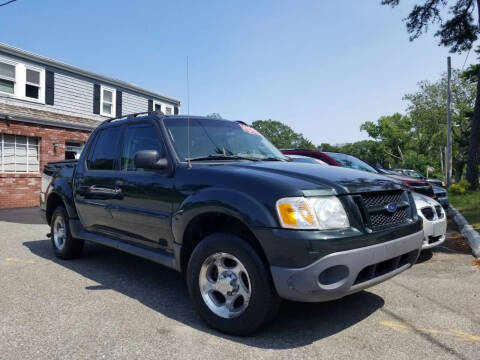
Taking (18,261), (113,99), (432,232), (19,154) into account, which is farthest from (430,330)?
(113,99)

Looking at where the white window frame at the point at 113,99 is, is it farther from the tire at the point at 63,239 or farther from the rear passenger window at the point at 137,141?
the rear passenger window at the point at 137,141

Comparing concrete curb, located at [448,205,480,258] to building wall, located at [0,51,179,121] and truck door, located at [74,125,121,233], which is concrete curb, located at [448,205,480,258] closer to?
truck door, located at [74,125,121,233]

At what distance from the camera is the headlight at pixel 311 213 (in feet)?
9.02

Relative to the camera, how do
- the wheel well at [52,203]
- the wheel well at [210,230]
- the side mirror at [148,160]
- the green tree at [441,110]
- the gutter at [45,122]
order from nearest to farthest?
the wheel well at [210,230]
the side mirror at [148,160]
the wheel well at [52,203]
the gutter at [45,122]
the green tree at [441,110]

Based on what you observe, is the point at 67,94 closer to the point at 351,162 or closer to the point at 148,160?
the point at 351,162

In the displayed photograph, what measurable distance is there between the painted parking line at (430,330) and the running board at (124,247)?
1.90m

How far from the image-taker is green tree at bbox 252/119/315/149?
93.1m

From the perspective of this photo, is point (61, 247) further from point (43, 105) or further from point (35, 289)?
point (43, 105)

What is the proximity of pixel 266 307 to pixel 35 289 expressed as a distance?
109 inches

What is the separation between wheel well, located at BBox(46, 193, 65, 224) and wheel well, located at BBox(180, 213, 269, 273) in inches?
117

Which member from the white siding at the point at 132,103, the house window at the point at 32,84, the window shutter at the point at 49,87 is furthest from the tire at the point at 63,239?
the white siding at the point at 132,103

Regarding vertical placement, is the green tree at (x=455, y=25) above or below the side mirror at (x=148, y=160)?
above

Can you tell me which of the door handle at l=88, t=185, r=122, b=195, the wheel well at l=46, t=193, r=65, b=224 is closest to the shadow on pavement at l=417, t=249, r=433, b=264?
the door handle at l=88, t=185, r=122, b=195

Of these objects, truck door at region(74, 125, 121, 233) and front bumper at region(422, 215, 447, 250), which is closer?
truck door at region(74, 125, 121, 233)
